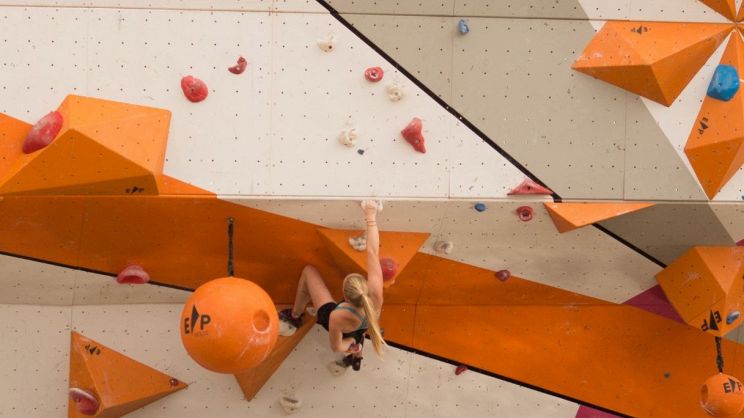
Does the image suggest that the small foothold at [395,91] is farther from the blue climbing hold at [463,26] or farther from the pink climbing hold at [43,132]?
the pink climbing hold at [43,132]

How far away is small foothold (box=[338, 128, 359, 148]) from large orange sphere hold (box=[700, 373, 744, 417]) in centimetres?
195

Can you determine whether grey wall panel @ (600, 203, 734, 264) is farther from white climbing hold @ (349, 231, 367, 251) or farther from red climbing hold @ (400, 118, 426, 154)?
white climbing hold @ (349, 231, 367, 251)

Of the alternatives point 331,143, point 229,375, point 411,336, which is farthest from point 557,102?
point 229,375

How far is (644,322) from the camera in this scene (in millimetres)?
4512

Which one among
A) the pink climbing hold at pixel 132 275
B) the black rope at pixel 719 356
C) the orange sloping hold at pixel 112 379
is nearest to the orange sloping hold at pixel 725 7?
the black rope at pixel 719 356

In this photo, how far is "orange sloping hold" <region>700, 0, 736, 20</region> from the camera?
3990mm

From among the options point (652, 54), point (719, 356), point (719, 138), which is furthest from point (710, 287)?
point (652, 54)

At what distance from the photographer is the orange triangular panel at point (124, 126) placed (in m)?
3.57

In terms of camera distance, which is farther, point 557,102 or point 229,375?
point 229,375

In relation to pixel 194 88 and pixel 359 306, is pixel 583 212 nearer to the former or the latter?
pixel 359 306

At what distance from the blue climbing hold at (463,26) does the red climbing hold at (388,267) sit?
41.5 inches

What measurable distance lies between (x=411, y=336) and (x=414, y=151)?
3.33 ft

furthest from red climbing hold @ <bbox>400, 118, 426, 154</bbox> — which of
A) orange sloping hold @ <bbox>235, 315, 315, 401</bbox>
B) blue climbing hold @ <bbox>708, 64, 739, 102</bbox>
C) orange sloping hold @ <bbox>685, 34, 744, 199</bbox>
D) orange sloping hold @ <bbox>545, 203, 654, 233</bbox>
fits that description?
blue climbing hold @ <bbox>708, 64, 739, 102</bbox>

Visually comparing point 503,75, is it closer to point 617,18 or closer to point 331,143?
point 617,18
